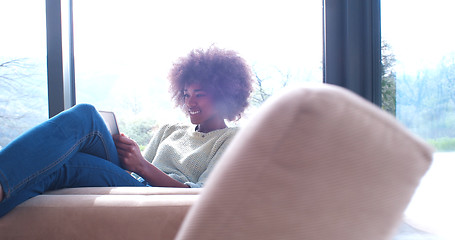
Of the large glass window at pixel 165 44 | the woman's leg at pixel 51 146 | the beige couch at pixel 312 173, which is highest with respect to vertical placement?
the large glass window at pixel 165 44

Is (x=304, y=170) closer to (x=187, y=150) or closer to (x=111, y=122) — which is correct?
(x=111, y=122)

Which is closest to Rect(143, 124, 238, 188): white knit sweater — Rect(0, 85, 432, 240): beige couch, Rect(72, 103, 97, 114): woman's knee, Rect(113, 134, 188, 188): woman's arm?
Rect(113, 134, 188, 188): woman's arm

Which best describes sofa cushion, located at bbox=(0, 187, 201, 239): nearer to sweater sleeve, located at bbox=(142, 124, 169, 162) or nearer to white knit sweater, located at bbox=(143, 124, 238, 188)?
white knit sweater, located at bbox=(143, 124, 238, 188)

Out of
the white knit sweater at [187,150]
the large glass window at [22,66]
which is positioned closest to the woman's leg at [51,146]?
the white knit sweater at [187,150]

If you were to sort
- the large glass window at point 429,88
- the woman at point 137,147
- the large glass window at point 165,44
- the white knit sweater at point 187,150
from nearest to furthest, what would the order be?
the woman at point 137,147 → the large glass window at point 429,88 → the white knit sweater at point 187,150 → the large glass window at point 165,44

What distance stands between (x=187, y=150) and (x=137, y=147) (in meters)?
0.34

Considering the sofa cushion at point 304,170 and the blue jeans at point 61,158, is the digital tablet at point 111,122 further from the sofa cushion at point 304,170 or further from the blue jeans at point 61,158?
the sofa cushion at point 304,170

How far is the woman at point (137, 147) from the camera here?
103 cm

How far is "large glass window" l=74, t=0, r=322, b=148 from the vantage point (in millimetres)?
2029

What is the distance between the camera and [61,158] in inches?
45.8

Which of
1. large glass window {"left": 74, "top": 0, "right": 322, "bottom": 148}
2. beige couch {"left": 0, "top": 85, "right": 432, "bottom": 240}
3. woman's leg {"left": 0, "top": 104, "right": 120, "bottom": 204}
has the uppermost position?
large glass window {"left": 74, "top": 0, "right": 322, "bottom": 148}

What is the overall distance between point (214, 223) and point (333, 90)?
0.53 feet

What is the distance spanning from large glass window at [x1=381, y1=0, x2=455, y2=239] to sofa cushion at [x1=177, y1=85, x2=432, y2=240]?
1.17m

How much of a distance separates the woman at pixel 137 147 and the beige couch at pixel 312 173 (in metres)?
0.81
